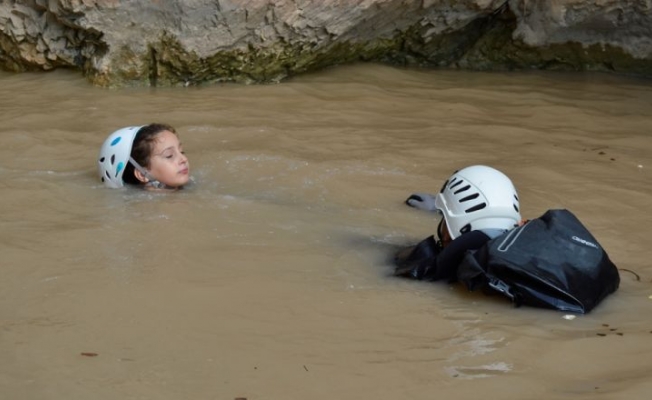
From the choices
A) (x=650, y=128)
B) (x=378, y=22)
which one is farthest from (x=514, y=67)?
(x=650, y=128)

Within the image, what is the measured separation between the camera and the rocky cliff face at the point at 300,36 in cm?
913

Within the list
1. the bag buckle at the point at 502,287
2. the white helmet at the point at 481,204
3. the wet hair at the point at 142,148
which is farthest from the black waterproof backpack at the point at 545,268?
the wet hair at the point at 142,148

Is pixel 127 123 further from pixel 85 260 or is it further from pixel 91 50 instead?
pixel 85 260

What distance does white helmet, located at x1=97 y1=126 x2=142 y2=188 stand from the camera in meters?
6.79

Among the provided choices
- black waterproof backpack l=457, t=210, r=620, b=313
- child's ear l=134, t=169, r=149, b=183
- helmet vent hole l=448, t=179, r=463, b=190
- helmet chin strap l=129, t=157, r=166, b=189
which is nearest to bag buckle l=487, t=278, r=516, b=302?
black waterproof backpack l=457, t=210, r=620, b=313

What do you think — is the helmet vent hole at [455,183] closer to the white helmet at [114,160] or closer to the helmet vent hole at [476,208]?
the helmet vent hole at [476,208]

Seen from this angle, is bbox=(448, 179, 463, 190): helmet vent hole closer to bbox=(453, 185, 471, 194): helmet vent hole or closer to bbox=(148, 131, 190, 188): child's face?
bbox=(453, 185, 471, 194): helmet vent hole

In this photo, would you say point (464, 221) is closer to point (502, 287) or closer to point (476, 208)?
point (476, 208)

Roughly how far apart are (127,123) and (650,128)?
14.2 feet

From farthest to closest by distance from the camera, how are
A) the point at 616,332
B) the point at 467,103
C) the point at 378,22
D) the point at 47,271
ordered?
1. the point at 378,22
2. the point at 467,103
3. the point at 47,271
4. the point at 616,332

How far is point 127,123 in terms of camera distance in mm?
8070

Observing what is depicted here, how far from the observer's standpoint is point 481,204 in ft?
17.0

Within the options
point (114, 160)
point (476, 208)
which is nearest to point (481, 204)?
point (476, 208)

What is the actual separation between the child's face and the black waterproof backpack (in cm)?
257
